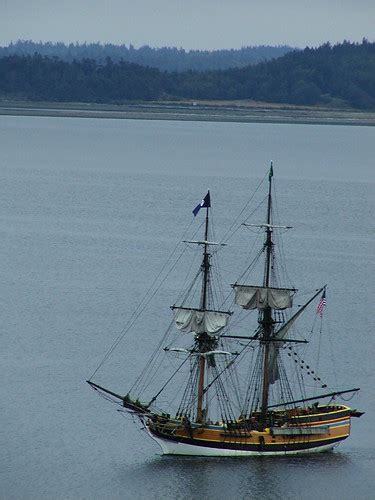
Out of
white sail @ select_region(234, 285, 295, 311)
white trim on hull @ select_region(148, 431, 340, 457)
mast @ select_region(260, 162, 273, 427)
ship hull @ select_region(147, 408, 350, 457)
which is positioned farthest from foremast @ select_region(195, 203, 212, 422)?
mast @ select_region(260, 162, 273, 427)

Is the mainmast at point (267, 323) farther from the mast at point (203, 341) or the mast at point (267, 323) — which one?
the mast at point (203, 341)

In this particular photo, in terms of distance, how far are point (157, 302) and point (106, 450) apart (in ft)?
92.6

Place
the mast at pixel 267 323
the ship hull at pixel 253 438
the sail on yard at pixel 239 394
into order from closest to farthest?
the ship hull at pixel 253 438 < the sail on yard at pixel 239 394 < the mast at pixel 267 323

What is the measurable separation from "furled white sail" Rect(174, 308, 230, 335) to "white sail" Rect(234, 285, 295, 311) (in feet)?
8.27

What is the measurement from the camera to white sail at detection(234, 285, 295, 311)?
70250mm

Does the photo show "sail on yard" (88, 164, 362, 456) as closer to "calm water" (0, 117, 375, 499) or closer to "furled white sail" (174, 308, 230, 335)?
"furled white sail" (174, 308, 230, 335)

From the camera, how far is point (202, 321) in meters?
68.2

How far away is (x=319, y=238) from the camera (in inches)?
5079

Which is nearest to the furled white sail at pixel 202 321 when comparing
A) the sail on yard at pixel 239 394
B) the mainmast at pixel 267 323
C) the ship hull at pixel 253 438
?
the sail on yard at pixel 239 394

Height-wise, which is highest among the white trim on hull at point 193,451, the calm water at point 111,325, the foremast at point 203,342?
the foremast at point 203,342

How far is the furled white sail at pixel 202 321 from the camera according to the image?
68.1m

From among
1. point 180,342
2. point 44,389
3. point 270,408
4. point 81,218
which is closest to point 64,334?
point 180,342

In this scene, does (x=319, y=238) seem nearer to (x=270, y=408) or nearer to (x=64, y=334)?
(x=64, y=334)

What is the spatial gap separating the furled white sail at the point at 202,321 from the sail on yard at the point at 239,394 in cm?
4
